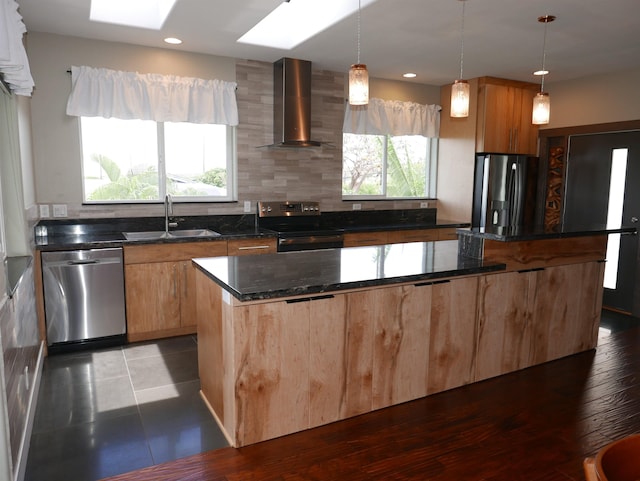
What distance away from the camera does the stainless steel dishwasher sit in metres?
3.51

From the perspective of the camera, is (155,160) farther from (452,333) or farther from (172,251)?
(452,333)

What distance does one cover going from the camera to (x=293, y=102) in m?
4.57

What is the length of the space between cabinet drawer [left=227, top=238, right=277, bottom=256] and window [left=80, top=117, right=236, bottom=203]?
28.1 inches

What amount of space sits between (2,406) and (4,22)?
152cm

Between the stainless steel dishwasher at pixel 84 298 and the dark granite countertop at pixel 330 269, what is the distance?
1.26m

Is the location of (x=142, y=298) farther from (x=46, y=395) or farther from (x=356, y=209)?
(x=356, y=209)

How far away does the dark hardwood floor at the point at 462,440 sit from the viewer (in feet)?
7.07

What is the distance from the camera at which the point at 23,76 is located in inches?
94.2

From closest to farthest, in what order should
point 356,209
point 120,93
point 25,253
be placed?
1. point 25,253
2. point 120,93
3. point 356,209

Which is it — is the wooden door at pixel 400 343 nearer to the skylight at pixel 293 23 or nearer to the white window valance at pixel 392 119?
the skylight at pixel 293 23

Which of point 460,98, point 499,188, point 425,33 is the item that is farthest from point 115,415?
point 499,188

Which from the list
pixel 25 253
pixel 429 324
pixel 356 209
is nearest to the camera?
pixel 429 324

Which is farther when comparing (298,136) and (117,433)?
(298,136)

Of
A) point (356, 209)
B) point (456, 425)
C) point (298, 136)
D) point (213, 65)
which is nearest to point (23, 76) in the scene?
point (213, 65)
